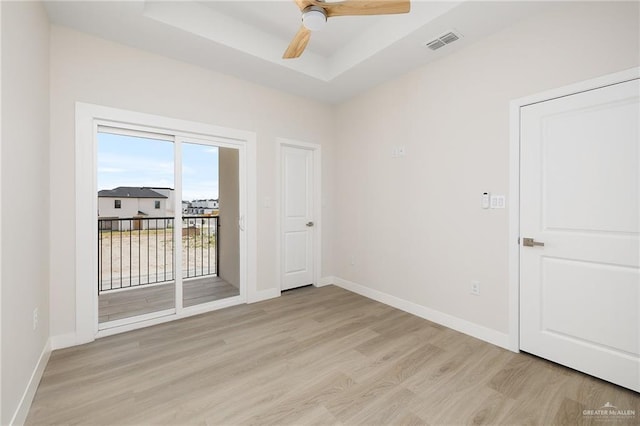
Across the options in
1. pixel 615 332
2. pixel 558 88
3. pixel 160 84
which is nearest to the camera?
pixel 615 332

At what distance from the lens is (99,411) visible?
5.67 ft

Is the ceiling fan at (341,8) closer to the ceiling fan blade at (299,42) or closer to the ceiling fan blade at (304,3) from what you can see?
the ceiling fan blade at (304,3)

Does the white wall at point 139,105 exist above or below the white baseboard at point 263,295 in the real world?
above

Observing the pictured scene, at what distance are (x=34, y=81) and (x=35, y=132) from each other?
363 millimetres

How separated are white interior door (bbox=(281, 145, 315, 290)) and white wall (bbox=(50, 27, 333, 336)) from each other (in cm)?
28

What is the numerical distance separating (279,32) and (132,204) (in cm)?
265

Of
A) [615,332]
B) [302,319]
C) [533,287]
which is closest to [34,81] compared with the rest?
[302,319]

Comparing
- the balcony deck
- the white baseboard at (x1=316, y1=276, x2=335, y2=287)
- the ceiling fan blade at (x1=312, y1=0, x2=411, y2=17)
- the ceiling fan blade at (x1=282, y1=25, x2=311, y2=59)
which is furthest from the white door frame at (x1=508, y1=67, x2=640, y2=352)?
the balcony deck

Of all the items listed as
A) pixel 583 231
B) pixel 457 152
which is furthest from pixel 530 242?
pixel 457 152

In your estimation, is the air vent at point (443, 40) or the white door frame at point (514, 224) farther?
the air vent at point (443, 40)

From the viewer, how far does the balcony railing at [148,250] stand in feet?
12.9

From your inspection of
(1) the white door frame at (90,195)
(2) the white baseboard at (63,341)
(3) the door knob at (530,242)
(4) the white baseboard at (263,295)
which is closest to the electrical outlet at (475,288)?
(3) the door knob at (530,242)

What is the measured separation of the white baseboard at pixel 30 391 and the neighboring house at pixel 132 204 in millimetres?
1351

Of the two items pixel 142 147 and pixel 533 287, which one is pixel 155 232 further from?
pixel 533 287
